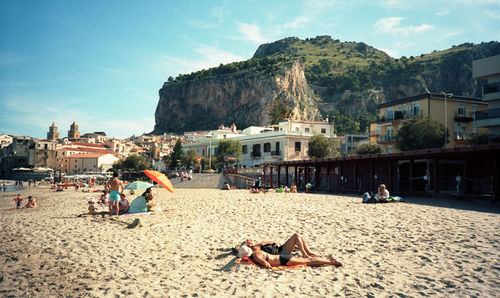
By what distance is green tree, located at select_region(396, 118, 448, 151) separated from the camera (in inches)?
1335

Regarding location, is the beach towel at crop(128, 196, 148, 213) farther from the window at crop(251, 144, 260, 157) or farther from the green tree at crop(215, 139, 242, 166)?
the window at crop(251, 144, 260, 157)

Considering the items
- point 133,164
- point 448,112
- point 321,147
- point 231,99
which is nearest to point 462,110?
point 448,112

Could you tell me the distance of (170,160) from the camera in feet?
200

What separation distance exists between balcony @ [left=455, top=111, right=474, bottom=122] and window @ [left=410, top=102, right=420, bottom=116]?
389 centimetres

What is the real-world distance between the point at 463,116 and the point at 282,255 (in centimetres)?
3937

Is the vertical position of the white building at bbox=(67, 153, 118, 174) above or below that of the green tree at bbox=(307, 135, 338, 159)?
below

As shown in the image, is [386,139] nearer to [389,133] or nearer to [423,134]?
[389,133]

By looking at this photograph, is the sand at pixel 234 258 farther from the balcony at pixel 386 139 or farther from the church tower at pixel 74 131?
the church tower at pixel 74 131

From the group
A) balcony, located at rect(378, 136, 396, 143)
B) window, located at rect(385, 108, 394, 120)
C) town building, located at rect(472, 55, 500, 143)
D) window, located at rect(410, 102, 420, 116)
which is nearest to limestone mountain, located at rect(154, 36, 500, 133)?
window, located at rect(385, 108, 394, 120)

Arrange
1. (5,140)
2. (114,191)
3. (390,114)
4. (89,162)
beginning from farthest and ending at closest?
(5,140), (89,162), (390,114), (114,191)

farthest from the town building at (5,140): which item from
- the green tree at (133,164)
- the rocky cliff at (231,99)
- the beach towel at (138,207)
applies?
the beach towel at (138,207)

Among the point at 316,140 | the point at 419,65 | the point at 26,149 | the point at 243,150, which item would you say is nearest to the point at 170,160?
the point at 243,150

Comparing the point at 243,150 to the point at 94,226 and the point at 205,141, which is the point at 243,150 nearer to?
the point at 205,141

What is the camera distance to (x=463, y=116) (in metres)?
37.9
